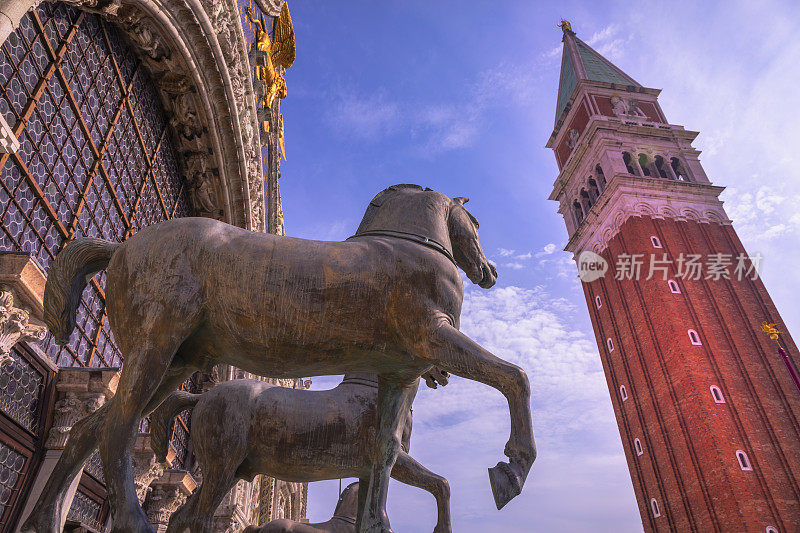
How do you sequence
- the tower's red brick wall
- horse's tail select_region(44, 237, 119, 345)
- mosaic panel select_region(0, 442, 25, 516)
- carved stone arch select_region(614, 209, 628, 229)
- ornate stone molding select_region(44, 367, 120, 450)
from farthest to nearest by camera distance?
carved stone arch select_region(614, 209, 628, 229)
the tower's red brick wall
ornate stone molding select_region(44, 367, 120, 450)
mosaic panel select_region(0, 442, 25, 516)
horse's tail select_region(44, 237, 119, 345)

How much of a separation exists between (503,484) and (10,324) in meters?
4.57

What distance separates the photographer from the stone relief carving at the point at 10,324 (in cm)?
473

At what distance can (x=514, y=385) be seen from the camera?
8.96ft

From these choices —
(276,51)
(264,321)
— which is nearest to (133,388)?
(264,321)

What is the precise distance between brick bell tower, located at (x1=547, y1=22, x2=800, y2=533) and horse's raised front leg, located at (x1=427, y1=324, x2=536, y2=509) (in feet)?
101

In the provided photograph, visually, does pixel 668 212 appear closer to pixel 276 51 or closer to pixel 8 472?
pixel 276 51

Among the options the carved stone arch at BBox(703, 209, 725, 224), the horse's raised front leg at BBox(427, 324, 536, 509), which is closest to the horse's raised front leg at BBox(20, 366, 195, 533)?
the horse's raised front leg at BBox(427, 324, 536, 509)

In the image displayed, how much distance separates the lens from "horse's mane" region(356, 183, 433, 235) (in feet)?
11.9

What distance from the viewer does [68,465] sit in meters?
2.82

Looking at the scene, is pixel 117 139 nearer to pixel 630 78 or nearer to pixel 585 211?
pixel 585 211

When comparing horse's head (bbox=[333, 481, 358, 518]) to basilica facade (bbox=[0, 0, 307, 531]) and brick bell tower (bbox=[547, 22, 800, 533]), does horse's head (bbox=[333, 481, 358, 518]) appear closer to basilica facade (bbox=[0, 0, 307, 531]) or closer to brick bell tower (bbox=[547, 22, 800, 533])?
basilica facade (bbox=[0, 0, 307, 531])

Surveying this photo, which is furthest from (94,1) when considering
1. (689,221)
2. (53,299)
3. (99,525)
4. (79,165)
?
(689,221)

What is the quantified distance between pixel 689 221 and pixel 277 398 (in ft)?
130

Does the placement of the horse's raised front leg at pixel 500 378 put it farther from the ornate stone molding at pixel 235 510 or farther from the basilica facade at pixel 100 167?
the ornate stone molding at pixel 235 510
